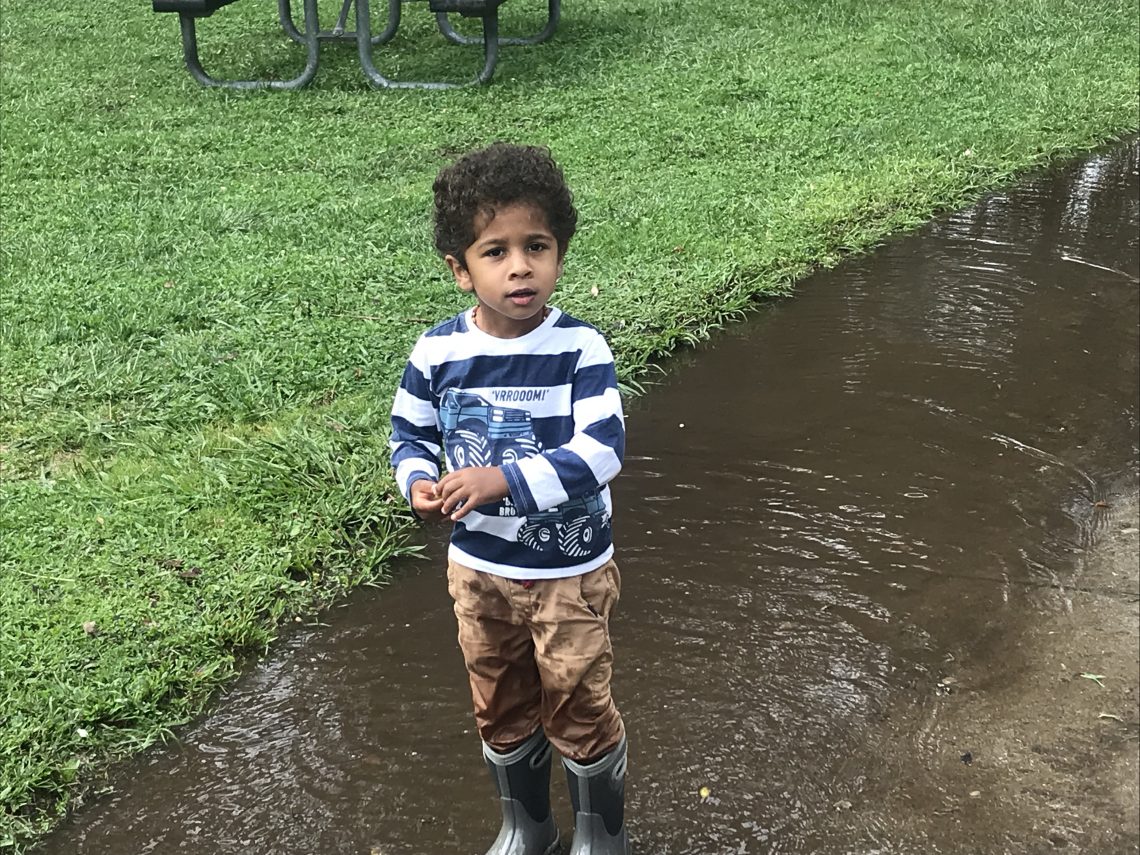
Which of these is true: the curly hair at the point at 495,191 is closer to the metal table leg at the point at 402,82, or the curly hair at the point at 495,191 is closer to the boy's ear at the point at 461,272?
the boy's ear at the point at 461,272

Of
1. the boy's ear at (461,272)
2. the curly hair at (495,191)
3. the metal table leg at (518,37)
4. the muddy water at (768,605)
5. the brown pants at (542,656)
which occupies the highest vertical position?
the curly hair at (495,191)

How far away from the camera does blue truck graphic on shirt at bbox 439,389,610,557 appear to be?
225cm

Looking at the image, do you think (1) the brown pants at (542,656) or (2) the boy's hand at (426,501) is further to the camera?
(1) the brown pants at (542,656)

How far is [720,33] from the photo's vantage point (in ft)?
33.9

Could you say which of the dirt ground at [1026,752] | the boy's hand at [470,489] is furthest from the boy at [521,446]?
the dirt ground at [1026,752]

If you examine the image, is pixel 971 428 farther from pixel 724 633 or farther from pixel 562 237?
pixel 562 237

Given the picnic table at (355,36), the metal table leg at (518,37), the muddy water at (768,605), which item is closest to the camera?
the muddy water at (768,605)

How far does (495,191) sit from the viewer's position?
2.19m

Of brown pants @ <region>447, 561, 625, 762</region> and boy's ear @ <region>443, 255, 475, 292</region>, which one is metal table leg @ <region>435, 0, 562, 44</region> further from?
brown pants @ <region>447, 561, 625, 762</region>

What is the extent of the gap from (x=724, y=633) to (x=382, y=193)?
14.1 feet

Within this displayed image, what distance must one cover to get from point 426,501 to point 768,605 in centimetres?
155

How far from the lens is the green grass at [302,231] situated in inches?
139

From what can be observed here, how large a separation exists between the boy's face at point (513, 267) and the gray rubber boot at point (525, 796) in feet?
2.78

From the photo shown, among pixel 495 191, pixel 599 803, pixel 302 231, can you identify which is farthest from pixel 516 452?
pixel 302 231
